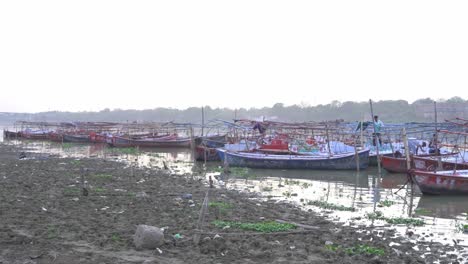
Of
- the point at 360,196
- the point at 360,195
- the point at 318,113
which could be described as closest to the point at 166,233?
the point at 360,196

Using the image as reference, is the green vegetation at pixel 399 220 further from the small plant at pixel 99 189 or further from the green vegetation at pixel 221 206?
the small plant at pixel 99 189

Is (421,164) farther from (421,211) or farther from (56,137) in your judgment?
(56,137)

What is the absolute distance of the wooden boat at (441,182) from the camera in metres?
14.4

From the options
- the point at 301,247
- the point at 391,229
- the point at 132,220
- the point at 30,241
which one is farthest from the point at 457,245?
the point at 30,241

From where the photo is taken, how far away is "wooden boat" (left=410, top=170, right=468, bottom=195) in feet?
47.1

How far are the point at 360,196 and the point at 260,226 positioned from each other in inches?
267

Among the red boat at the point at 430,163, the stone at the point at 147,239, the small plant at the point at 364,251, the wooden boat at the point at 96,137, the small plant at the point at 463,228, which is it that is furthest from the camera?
the wooden boat at the point at 96,137

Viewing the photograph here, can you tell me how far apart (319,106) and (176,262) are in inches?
2897

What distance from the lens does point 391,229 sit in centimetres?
972

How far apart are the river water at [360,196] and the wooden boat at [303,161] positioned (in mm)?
398

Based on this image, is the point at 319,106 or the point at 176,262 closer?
the point at 176,262

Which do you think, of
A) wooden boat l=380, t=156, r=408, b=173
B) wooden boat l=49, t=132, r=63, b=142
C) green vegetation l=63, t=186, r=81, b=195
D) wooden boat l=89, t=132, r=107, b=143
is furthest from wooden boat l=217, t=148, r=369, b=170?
wooden boat l=49, t=132, r=63, b=142

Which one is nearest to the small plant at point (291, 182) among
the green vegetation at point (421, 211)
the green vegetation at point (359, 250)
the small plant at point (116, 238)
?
the green vegetation at point (421, 211)

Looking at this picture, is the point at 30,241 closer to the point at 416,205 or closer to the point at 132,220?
the point at 132,220
